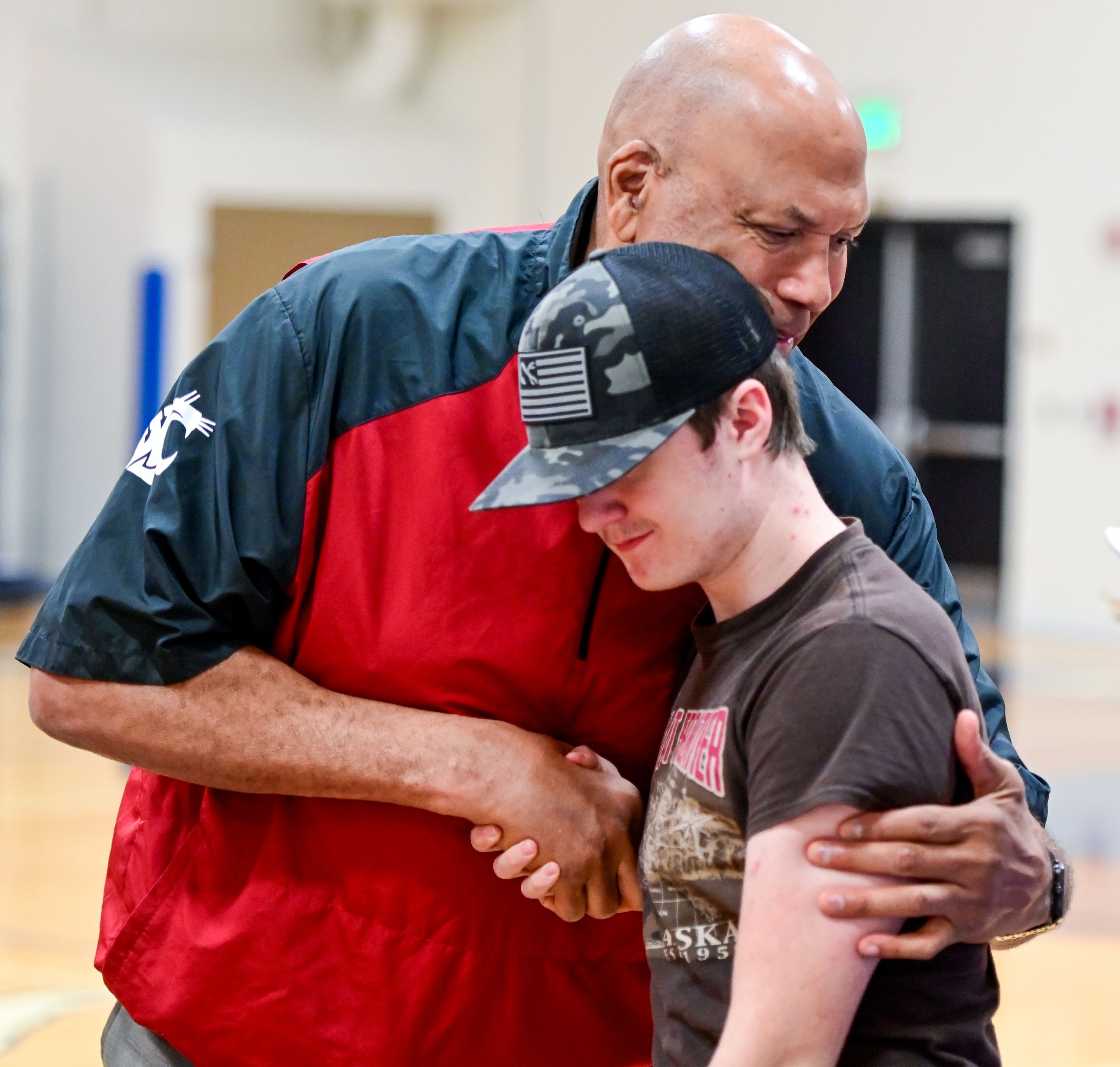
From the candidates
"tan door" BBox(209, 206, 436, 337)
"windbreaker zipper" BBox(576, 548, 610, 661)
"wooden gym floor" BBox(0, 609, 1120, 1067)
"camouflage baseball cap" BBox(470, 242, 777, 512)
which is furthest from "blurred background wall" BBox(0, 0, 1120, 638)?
"camouflage baseball cap" BBox(470, 242, 777, 512)

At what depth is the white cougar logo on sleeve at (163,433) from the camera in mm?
1434

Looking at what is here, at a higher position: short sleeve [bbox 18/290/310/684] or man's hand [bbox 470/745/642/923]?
short sleeve [bbox 18/290/310/684]

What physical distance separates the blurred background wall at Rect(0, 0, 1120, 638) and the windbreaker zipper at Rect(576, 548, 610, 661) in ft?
25.9

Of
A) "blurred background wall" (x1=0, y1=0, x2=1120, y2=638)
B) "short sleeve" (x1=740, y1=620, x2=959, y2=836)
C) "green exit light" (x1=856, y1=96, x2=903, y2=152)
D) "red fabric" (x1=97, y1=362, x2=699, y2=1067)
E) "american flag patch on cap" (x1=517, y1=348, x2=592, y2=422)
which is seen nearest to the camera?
"short sleeve" (x1=740, y1=620, x2=959, y2=836)

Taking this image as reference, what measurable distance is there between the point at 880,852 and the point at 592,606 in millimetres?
451

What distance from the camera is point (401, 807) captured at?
4.89 ft

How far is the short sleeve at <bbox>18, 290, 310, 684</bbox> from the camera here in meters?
1.40

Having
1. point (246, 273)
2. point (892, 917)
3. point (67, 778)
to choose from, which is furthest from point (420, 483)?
point (246, 273)

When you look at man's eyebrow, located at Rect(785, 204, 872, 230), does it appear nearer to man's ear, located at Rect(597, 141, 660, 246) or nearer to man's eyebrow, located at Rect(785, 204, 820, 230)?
man's eyebrow, located at Rect(785, 204, 820, 230)

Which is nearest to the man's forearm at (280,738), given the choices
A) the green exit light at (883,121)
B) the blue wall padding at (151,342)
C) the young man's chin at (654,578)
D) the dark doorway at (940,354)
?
the young man's chin at (654,578)

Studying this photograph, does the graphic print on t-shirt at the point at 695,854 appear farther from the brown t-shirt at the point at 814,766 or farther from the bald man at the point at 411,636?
the bald man at the point at 411,636

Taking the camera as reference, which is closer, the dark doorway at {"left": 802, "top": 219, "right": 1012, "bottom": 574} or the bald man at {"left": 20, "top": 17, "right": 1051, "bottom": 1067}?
the bald man at {"left": 20, "top": 17, "right": 1051, "bottom": 1067}

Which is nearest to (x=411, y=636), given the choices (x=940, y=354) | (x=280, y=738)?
(x=280, y=738)

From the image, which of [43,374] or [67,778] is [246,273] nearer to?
[43,374]
